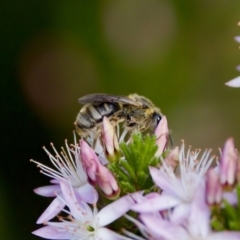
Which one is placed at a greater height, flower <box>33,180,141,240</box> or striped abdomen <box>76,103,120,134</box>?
striped abdomen <box>76,103,120,134</box>

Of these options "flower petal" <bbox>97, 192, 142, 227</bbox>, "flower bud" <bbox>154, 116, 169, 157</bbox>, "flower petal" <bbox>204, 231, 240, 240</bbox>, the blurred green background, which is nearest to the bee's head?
"flower bud" <bbox>154, 116, 169, 157</bbox>

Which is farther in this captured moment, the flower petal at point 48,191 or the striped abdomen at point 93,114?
the striped abdomen at point 93,114

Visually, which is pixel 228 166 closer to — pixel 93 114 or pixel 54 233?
pixel 54 233

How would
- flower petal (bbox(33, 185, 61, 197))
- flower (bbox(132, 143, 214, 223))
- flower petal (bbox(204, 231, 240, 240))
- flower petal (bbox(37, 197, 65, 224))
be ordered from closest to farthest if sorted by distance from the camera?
1. flower petal (bbox(204, 231, 240, 240))
2. flower (bbox(132, 143, 214, 223))
3. flower petal (bbox(37, 197, 65, 224))
4. flower petal (bbox(33, 185, 61, 197))

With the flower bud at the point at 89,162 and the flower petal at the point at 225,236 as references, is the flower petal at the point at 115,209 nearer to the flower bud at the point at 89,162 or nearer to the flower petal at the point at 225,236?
the flower bud at the point at 89,162

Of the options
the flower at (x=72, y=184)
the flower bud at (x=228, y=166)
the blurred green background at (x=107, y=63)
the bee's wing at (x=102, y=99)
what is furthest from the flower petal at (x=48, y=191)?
the blurred green background at (x=107, y=63)

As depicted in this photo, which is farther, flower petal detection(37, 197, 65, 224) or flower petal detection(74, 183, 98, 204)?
flower petal detection(37, 197, 65, 224)

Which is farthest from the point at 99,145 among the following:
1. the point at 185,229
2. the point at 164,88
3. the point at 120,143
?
the point at 164,88

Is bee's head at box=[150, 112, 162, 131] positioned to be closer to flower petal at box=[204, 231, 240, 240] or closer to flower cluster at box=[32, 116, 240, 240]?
flower cluster at box=[32, 116, 240, 240]
